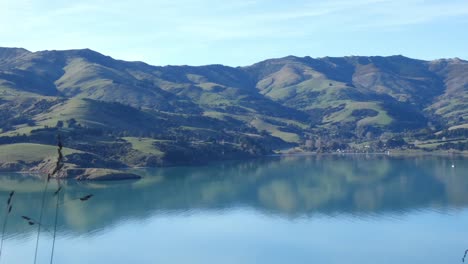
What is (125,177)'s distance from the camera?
394ft

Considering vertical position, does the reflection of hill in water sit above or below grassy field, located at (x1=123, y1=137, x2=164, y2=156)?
below

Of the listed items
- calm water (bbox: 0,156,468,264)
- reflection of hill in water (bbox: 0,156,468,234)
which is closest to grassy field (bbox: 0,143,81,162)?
calm water (bbox: 0,156,468,264)

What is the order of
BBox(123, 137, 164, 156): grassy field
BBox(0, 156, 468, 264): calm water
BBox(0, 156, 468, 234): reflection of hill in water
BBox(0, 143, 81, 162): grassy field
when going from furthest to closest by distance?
BBox(123, 137, 164, 156): grassy field → BBox(0, 143, 81, 162): grassy field → BBox(0, 156, 468, 234): reflection of hill in water → BBox(0, 156, 468, 264): calm water

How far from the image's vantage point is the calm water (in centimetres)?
5556

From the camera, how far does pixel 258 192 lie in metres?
104

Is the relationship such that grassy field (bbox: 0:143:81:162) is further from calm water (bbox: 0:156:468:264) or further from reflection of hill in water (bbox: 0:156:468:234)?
reflection of hill in water (bbox: 0:156:468:234)

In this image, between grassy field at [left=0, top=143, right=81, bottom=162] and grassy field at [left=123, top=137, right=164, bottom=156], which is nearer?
grassy field at [left=0, top=143, right=81, bottom=162]

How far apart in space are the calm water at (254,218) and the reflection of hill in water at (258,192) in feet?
0.66

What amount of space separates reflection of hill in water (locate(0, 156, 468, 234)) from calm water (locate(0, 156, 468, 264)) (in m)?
0.20

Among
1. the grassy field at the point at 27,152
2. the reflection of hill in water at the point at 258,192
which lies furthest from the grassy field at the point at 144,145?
the grassy field at the point at 27,152

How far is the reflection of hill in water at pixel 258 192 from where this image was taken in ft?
272

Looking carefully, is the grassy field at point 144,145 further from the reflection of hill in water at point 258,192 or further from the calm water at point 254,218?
the calm water at point 254,218

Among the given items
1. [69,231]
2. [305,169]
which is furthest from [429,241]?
[305,169]

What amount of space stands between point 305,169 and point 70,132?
63.7 metres
